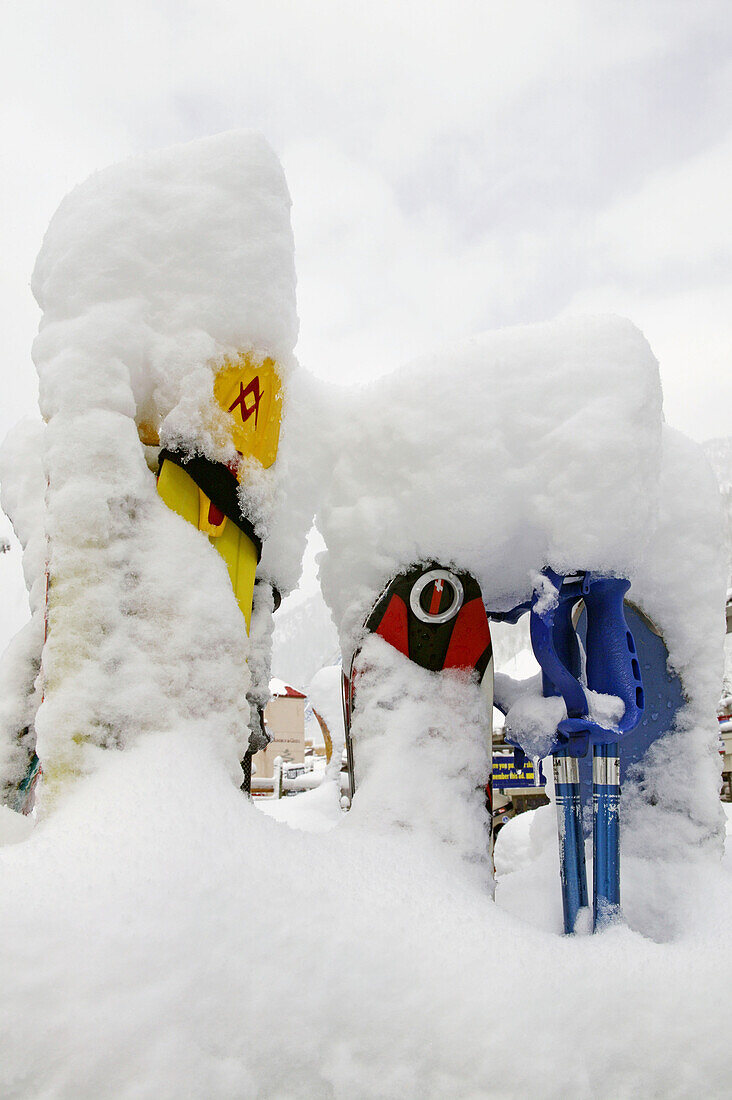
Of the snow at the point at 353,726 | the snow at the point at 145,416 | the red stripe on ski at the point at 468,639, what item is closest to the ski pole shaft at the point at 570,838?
the snow at the point at 353,726

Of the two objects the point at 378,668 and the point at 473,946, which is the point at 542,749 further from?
the point at 473,946

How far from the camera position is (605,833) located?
1.28 metres

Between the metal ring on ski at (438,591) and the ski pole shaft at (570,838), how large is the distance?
33 centimetres

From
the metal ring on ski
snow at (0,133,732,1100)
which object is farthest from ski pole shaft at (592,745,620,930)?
the metal ring on ski

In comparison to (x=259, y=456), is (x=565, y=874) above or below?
below

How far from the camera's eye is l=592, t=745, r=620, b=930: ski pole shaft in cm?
124

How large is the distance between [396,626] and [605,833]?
0.51 meters

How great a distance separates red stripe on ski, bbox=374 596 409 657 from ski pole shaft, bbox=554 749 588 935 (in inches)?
13.9

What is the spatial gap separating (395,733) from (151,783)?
0.50m

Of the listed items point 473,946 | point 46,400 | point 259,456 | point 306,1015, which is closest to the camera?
point 306,1015

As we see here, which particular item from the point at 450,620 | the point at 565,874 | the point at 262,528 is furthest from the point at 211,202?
the point at 565,874

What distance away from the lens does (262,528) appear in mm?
1204

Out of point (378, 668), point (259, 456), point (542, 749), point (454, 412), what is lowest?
point (542, 749)

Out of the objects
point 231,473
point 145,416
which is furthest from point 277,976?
point 145,416
